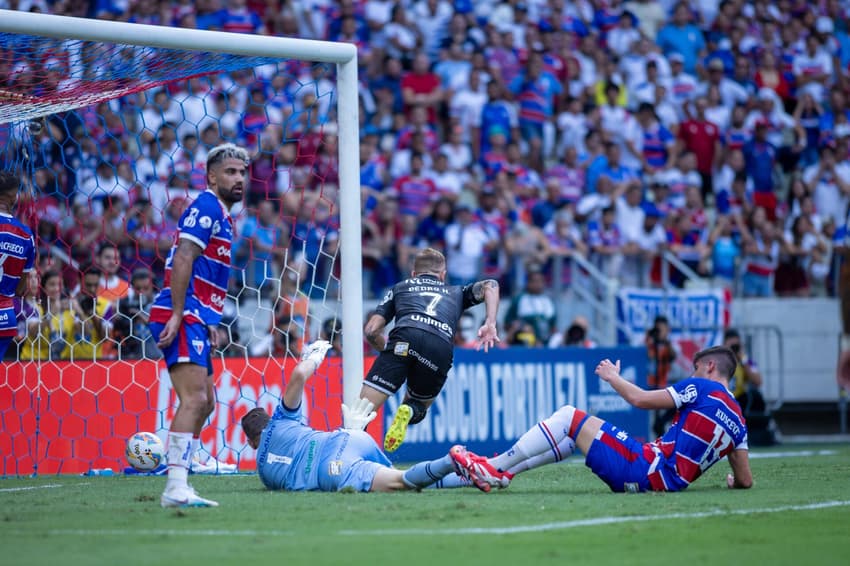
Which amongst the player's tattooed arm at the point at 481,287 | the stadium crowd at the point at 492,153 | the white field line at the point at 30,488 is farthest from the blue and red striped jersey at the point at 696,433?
the stadium crowd at the point at 492,153

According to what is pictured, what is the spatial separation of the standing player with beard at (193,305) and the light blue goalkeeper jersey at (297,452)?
886 mm

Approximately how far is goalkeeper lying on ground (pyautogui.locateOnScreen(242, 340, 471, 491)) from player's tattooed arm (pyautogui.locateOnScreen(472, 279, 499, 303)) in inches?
85.5

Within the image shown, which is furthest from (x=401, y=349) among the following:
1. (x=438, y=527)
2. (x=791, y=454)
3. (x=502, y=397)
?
(x=791, y=454)

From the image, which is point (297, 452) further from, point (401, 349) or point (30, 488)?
point (30, 488)

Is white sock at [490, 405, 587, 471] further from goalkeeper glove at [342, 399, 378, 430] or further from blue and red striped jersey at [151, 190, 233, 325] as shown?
blue and red striped jersey at [151, 190, 233, 325]

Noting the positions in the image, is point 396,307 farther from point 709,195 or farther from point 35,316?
point 709,195

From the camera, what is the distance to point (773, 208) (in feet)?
68.5

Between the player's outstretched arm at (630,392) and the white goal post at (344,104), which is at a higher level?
the white goal post at (344,104)

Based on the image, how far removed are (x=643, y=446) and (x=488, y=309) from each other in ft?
7.16

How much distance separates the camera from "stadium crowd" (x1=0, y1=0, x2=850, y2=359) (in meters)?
14.8

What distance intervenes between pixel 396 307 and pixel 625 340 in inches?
298

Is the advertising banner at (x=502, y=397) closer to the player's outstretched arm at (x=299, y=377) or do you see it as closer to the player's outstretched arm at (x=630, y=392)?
the player's outstretched arm at (x=299, y=377)

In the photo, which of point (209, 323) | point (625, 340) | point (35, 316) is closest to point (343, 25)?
point (625, 340)

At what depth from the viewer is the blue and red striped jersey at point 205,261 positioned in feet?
25.5
